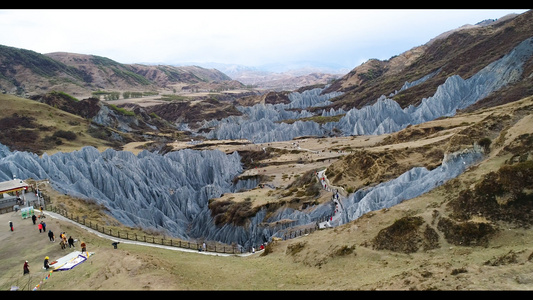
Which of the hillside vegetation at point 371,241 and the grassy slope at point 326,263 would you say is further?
the hillside vegetation at point 371,241

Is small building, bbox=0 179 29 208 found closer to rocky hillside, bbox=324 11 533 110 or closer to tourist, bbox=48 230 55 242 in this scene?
tourist, bbox=48 230 55 242

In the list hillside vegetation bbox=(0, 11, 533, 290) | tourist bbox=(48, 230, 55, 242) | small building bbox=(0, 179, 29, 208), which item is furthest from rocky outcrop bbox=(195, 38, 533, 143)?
tourist bbox=(48, 230, 55, 242)

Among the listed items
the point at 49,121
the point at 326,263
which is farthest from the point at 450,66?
the point at 49,121

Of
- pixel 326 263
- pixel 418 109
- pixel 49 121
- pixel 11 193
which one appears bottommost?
pixel 326 263

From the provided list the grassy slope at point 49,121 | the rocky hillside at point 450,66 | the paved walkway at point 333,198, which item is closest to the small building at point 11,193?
the paved walkway at point 333,198

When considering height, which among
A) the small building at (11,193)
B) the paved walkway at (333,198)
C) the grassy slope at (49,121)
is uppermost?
the grassy slope at (49,121)

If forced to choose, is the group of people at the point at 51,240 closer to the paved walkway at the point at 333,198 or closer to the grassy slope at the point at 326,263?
the grassy slope at the point at 326,263

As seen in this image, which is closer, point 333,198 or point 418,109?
point 333,198

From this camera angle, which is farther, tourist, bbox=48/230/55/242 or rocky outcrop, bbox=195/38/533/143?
rocky outcrop, bbox=195/38/533/143

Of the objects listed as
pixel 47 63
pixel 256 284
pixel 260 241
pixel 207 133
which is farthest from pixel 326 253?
pixel 47 63

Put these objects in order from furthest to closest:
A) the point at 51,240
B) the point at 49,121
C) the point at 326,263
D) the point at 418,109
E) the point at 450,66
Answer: the point at 450,66
the point at 418,109
the point at 49,121
the point at 51,240
the point at 326,263

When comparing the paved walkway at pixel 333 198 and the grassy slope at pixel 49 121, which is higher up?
the grassy slope at pixel 49 121

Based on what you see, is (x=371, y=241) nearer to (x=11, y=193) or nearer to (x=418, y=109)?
(x=11, y=193)

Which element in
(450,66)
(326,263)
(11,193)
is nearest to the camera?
(326,263)
